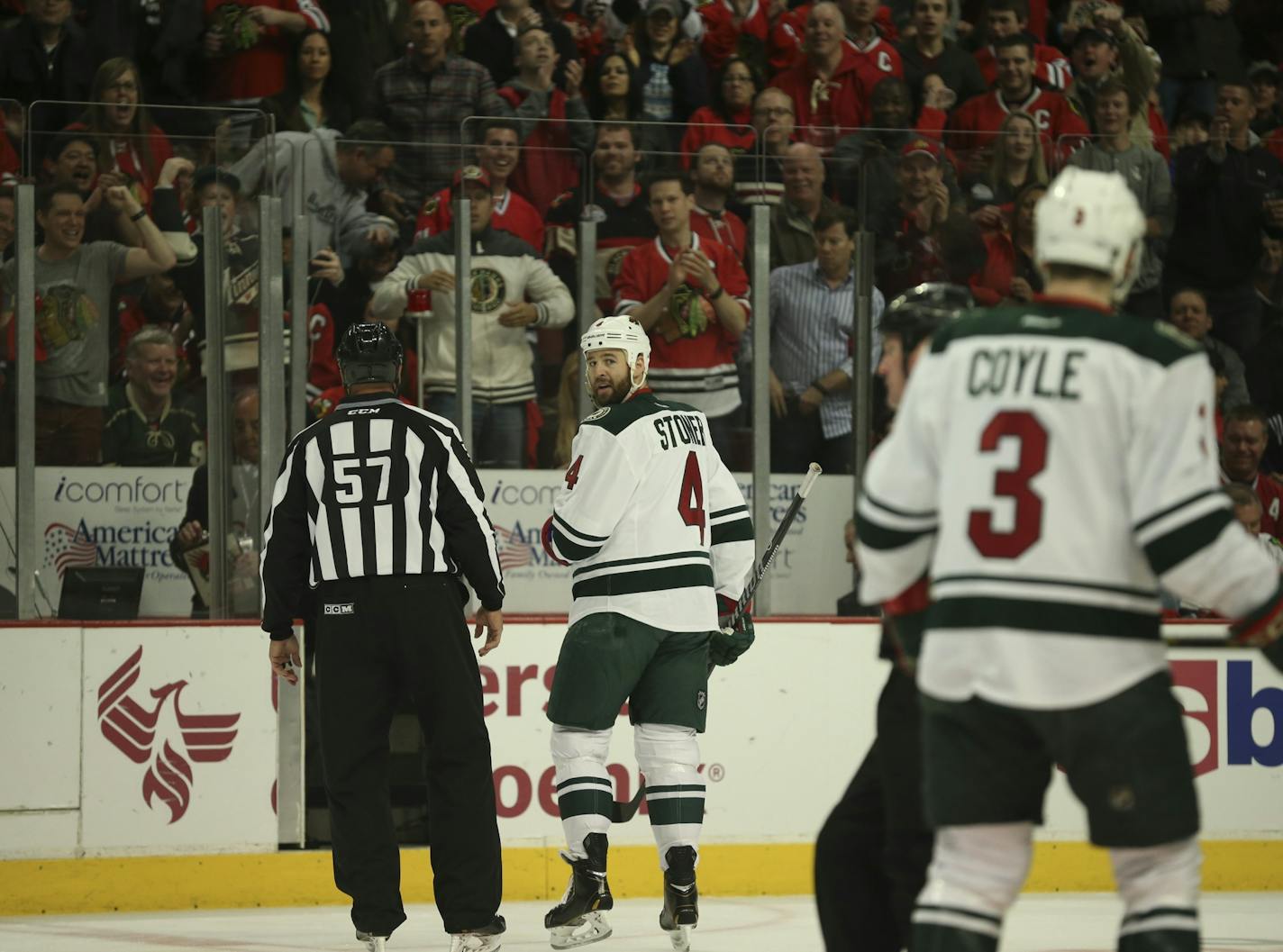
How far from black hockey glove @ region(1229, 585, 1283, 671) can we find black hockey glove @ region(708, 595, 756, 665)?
2.69 metres

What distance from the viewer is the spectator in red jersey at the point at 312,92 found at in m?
7.78

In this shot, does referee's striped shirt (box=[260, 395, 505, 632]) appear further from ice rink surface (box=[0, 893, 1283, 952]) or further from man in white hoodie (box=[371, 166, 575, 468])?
man in white hoodie (box=[371, 166, 575, 468])

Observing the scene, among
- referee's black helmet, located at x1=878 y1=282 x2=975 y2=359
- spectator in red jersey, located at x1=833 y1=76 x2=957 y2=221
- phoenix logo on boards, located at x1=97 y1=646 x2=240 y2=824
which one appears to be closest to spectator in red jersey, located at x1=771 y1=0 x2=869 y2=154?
spectator in red jersey, located at x1=833 y1=76 x2=957 y2=221

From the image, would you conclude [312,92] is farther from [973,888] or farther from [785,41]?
[973,888]

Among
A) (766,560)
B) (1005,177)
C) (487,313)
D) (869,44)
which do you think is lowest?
(766,560)

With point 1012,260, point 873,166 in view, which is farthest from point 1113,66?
point 873,166

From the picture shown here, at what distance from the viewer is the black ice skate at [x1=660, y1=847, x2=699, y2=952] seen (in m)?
5.14

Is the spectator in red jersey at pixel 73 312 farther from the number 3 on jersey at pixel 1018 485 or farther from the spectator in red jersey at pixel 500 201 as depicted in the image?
the number 3 on jersey at pixel 1018 485

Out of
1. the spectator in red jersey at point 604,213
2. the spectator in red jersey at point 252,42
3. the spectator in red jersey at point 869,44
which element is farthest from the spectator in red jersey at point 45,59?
the spectator in red jersey at point 869,44

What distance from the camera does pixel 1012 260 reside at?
6984 mm

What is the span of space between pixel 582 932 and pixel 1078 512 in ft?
9.35

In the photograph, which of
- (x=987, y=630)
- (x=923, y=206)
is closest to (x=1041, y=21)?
(x=923, y=206)

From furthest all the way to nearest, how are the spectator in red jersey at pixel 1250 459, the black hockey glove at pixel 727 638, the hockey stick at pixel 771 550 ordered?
the spectator in red jersey at pixel 1250 459 < the black hockey glove at pixel 727 638 < the hockey stick at pixel 771 550

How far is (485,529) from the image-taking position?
4898mm
